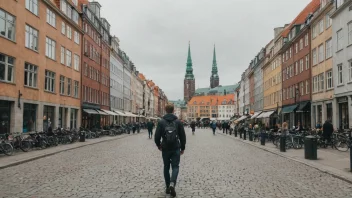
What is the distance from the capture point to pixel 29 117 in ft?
101

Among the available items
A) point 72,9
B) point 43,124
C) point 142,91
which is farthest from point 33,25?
point 142,91

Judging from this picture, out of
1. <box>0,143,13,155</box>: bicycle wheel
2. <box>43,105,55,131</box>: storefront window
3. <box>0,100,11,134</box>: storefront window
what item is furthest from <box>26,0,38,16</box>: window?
<box>0,143,13,155</box>: bicycle wheel

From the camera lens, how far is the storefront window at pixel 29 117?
29.8 m

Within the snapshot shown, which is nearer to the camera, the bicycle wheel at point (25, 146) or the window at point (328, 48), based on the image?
the bicycle wheel at point (25, 146)

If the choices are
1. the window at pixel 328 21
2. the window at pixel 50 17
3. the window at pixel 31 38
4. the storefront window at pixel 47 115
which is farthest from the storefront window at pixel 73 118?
the window at pixel 328 21

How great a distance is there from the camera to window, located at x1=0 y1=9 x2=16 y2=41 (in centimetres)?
2547

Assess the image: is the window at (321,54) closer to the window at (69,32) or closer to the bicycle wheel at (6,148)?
the window at (69,32)

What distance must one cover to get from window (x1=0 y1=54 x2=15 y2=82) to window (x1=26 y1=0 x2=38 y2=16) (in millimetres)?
5249

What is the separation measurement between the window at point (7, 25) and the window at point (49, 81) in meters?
8.05

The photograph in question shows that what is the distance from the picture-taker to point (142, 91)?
119312 millimetres

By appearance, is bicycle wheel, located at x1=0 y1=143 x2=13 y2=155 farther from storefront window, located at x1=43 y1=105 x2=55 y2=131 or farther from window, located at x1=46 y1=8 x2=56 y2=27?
window, located at x1=46 y1=8 x2=56 y2=27

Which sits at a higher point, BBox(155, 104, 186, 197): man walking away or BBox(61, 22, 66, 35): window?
BBox(61, 22, 66, 35): window

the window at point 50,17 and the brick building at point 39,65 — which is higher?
the window at point 50,17

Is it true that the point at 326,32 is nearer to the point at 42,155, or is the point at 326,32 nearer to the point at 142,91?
the point at 42,155
